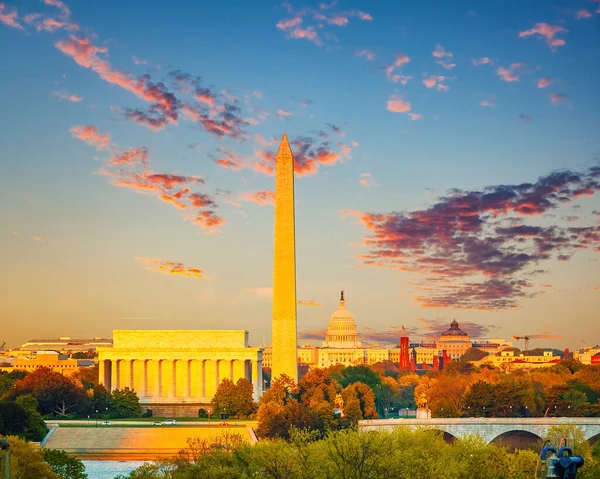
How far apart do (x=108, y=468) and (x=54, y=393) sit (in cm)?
2838

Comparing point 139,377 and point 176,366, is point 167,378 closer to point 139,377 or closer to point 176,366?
point 176,366

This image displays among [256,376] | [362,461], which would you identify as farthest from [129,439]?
[362,461]

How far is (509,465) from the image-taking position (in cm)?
5306

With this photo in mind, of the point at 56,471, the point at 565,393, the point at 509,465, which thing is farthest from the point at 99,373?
the point at 509,465

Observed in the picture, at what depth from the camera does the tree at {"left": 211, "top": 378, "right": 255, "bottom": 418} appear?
98188 mm

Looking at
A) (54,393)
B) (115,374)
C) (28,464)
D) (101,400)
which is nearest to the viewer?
(28,464)

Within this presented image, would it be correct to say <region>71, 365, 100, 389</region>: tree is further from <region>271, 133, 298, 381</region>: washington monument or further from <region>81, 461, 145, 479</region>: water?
<region>81, 461, 145, 479</region>: water

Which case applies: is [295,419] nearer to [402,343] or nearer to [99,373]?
[99,373]

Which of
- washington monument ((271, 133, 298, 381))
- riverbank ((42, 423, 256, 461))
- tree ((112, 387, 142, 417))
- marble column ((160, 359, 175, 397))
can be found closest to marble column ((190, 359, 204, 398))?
marble column ((160, 359, 175, 397))

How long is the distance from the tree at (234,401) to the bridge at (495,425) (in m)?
14.3

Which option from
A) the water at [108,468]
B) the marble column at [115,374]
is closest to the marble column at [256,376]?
the marble column at [115,374]

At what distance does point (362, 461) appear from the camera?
43.9 meters

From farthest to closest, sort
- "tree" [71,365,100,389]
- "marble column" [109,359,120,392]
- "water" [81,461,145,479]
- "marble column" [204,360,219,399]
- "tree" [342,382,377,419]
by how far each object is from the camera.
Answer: "tree" [71,365,100,389]
"marble column" [109,359,120,392]
"marble column" [204,360,219,399]
"tree" [342,382,377,419]
"water" [81,461,145,479]

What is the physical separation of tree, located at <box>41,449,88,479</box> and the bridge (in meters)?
33.2
